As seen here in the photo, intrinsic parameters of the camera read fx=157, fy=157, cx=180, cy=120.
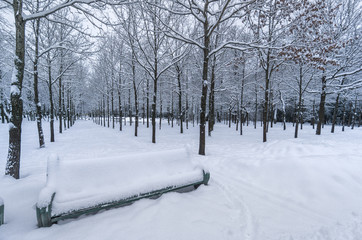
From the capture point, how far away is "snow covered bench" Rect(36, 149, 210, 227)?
2404 millimetres

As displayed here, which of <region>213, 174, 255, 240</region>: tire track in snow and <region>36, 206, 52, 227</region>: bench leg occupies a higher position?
<region>36, 206, 52, 227</region>: bench leg

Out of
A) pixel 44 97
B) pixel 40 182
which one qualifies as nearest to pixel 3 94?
pixel 44 97

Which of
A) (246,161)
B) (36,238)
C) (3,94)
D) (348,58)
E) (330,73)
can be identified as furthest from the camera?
(3,94)

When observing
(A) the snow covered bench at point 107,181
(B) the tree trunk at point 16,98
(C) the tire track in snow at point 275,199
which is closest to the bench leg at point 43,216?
(A) the snow covered bench at point 107,181

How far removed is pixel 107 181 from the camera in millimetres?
2895

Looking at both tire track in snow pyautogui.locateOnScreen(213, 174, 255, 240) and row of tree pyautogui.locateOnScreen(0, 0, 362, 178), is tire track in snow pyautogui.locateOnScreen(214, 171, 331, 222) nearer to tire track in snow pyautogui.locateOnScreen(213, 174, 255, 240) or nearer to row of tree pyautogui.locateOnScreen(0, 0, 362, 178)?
tire track in snow pyautogui.locateOnScreen(213, 174, 255, 240)

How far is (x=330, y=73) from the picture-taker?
15078mm

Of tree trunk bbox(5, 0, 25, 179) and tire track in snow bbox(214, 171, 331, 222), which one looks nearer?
tire track in snow bbox(214, 171, 331, 222)

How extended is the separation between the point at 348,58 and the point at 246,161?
1567 cm

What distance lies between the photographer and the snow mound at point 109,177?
2.49 metres

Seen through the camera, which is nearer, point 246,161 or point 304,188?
point 304,188

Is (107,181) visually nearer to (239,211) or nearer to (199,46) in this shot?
(239,211)

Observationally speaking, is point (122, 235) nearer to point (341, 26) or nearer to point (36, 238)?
point (36, 238)

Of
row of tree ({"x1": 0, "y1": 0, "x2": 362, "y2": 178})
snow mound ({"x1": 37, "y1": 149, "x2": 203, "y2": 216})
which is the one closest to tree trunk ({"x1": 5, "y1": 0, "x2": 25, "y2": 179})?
row of tree ({"x1": 0, "y1": 0, "x2": 362, "y2": 178})
